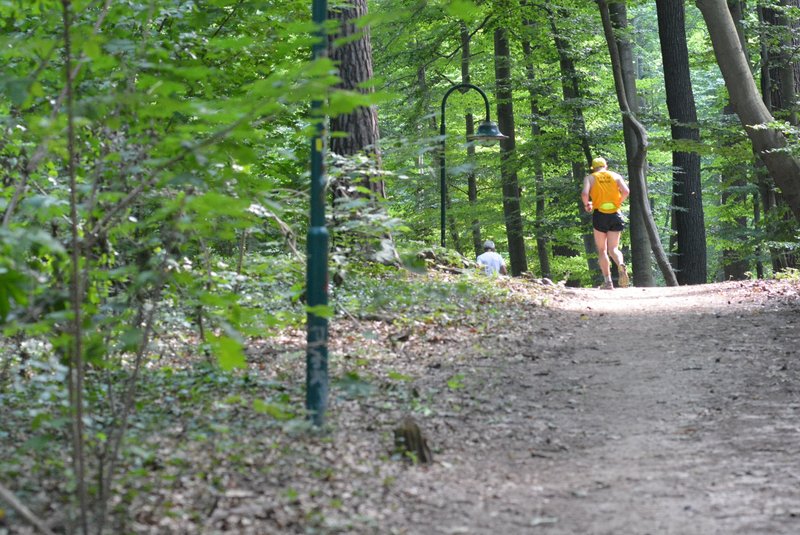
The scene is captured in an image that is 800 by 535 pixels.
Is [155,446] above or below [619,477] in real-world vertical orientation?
above

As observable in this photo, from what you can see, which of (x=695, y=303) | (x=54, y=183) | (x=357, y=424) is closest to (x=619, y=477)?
(x=357, y=424)

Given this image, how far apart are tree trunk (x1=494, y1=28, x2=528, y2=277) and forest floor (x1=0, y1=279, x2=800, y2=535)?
14.4m

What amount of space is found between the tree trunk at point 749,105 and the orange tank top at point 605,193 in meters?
2.18

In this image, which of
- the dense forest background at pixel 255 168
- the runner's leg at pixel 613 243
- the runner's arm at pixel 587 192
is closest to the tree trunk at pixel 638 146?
the dense forest background at pixel 255 168

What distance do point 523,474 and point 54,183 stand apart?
335 cm

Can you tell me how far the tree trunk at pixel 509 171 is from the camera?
2247 centimetres

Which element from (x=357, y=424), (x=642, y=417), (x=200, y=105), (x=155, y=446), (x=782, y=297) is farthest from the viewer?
(x=782, y=297)

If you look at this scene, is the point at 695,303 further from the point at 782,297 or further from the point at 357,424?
the point at 357,424

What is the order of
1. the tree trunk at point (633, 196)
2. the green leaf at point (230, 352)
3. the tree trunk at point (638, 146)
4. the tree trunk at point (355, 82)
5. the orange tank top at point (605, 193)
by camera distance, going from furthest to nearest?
1. the tree trunk at point (633, 196)
2. the tree trunk at point (638, 146)
3. the orange tank top at point (605, 193)
4. the tree trunk at point (355, 82)
5. the green leaf at point (230, 352)

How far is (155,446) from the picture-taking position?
469 centimetres

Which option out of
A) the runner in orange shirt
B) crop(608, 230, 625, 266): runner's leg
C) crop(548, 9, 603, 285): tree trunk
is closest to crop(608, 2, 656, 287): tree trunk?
crop(548, 9, 603, 285): tree trunk

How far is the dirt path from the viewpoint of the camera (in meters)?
4.38

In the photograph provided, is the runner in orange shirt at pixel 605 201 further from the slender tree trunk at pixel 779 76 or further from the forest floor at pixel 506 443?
the forest floor at pixel 506 443

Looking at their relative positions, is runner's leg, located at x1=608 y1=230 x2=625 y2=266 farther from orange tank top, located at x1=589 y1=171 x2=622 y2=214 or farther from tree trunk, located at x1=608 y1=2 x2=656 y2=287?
tree trunk, located at x1=608 y1=2 x2=656 y2=287
